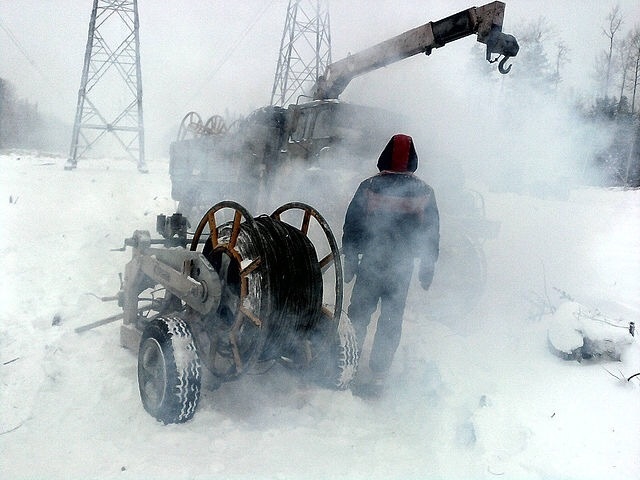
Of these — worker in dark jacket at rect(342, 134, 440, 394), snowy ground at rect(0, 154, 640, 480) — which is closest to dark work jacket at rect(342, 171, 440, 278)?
worker in dark jacket at rect(342, 134, 440, 394)

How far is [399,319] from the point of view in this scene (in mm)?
4219

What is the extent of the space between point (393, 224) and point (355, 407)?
5.25 feet

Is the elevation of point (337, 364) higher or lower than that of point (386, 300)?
lower

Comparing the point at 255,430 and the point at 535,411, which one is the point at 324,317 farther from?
the point at 535,411

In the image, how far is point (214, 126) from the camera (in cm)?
1038

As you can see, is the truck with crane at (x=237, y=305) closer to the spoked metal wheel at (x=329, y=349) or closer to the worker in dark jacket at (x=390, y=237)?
the spoked metal wheel at (x=329, y=349)

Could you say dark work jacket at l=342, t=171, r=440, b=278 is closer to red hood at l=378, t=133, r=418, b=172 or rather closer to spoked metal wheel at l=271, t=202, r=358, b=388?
red hood at l=378, t=133, r=418, b=172

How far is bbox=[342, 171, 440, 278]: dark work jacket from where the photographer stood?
13.4ft

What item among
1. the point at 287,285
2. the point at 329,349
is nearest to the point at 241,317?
the point at 287,285

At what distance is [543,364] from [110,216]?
7772 mm

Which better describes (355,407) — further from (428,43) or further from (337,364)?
(428,43)

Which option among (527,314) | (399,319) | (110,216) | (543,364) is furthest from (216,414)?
(110,216)

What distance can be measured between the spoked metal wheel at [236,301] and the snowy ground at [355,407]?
477 mm

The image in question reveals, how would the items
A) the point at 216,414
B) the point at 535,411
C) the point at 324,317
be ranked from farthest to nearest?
the point at 324,317
the point at 216,414
the point at 535,411
